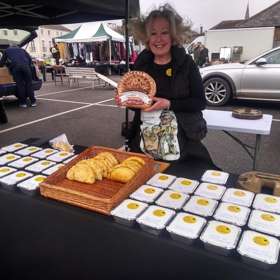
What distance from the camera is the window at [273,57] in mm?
5566

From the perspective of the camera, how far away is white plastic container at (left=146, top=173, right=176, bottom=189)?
1094 mm

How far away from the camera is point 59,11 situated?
2846 millimetres

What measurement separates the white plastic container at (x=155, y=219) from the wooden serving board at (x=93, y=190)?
5.1 inches

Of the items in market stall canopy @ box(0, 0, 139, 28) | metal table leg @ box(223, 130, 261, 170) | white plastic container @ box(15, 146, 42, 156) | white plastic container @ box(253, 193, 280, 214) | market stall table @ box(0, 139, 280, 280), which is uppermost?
market stall canopy @ box(0, 0, 139, 28)

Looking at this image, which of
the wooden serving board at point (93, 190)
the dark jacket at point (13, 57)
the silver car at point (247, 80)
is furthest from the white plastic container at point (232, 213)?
the dark jacket at point (13, 57)

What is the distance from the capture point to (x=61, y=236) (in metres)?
0.94

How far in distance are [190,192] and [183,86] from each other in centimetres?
78

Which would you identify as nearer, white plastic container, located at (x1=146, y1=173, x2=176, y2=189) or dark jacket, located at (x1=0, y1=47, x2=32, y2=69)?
white plastic container, located at (x1=146, y1=173, x2=176, y2=189)

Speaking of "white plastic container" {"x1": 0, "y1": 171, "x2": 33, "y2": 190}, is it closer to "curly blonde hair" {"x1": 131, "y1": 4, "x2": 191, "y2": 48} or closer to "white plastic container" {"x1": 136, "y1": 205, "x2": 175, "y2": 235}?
"white plastic container" {"x1": 136, "y1": 205, "x2": 175, "y2": 235}

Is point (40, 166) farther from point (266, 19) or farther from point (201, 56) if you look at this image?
point (266, 19)

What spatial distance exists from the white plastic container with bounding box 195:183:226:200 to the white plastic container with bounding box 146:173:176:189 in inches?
4.9

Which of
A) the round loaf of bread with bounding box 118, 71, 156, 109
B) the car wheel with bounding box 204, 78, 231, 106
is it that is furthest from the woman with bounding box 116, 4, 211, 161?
the car wheel with bounding box 204, 78, 231, 106

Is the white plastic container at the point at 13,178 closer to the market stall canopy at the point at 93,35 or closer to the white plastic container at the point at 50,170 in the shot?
the white plastic container at the point at 50,170

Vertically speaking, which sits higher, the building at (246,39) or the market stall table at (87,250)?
the building at (246,39)
